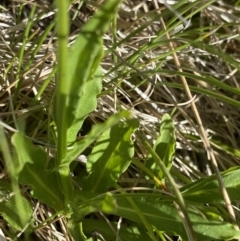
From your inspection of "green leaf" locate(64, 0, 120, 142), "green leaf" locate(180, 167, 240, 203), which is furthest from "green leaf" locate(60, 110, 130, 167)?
"green leaf" locate(180, 167, 240, 203)

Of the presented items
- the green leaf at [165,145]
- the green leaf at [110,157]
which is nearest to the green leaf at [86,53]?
the green leaf at [110,157]

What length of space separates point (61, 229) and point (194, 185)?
0.89 ft

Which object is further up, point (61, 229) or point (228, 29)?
point (228, 29)

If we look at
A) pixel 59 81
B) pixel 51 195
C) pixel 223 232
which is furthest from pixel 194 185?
pixel 59 81

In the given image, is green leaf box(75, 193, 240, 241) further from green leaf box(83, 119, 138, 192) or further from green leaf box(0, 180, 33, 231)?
green leaf box(0, 180, 33, 231)

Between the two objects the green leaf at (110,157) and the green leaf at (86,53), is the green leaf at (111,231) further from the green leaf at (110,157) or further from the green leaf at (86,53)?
the green leaf at (86,53)

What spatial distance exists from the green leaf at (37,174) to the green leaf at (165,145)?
201mm

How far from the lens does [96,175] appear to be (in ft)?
2.94

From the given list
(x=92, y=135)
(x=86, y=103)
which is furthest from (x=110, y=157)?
(x=92, y=135)

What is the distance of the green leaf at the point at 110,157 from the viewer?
87cm

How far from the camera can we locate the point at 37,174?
835 millimetres

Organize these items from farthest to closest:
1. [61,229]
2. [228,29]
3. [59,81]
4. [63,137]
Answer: [228,29]
[61,229]
[63,137]
[59,81]

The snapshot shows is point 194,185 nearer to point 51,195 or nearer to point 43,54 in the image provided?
point 51,195

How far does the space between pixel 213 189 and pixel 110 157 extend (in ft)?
0.66
